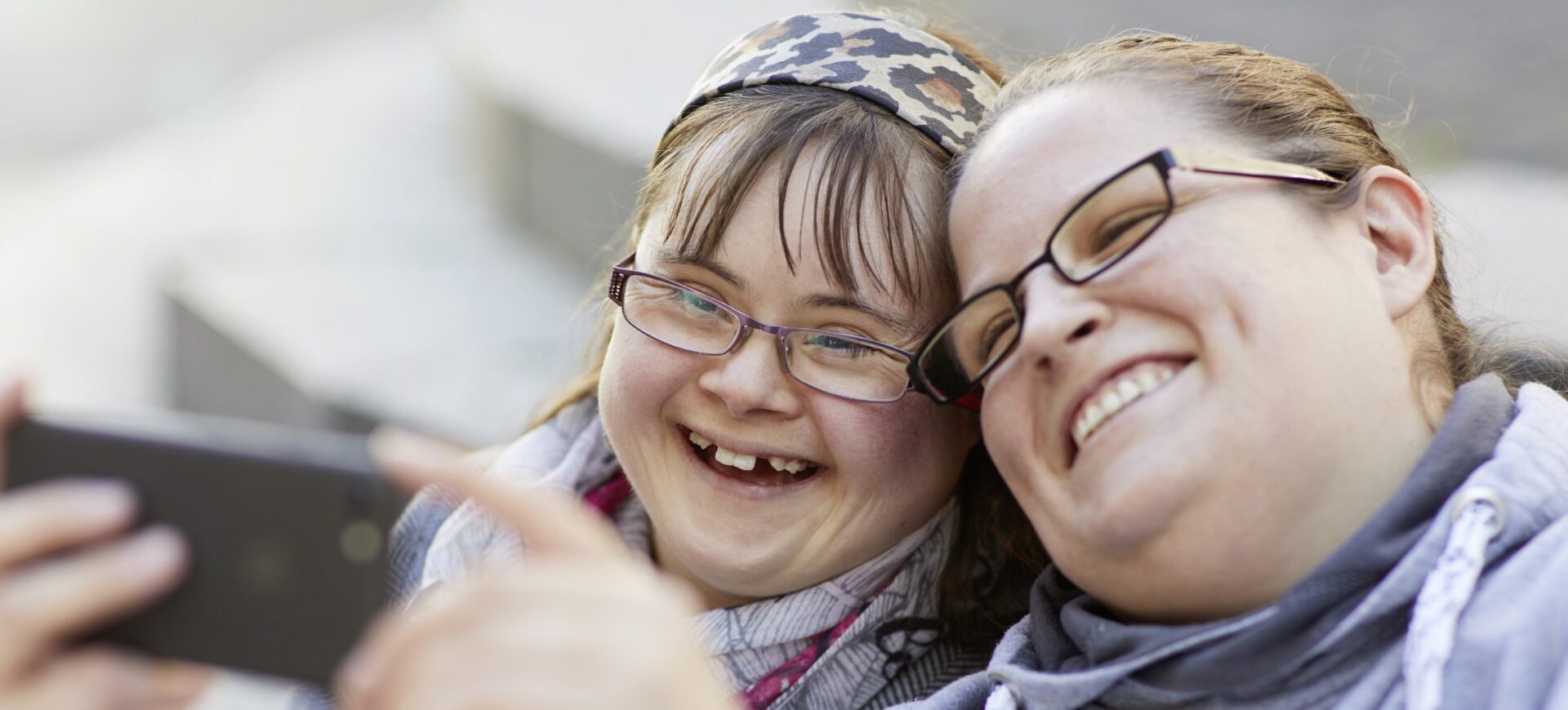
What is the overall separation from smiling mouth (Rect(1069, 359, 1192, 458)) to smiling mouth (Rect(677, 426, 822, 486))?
21.4 inches

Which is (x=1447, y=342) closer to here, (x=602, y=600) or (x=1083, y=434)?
(x=1083, y=434)

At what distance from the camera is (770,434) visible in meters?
2.08

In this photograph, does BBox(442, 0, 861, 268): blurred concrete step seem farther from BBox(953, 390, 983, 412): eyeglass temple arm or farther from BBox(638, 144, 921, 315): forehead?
BBox(953, 390, 983, 412): eyeglass temple arm

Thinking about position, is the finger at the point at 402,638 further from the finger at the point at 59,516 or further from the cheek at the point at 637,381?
the cheek at the point at 637,381

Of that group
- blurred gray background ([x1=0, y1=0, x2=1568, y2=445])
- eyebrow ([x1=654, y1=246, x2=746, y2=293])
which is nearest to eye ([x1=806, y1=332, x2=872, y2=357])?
eyebrow ([x1=654, y1=246, x2=746, y2=293])

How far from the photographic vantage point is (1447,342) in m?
1.92

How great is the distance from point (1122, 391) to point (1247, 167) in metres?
0.32

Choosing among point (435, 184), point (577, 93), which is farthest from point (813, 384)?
point (435, 184)

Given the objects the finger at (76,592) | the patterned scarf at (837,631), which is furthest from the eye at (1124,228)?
Result: the finger at (76,592)

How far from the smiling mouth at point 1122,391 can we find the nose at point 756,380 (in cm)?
51

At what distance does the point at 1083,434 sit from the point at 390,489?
850mm

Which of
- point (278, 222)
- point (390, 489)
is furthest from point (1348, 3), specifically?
point (390, 489)

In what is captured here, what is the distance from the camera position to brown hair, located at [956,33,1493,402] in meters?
1.80

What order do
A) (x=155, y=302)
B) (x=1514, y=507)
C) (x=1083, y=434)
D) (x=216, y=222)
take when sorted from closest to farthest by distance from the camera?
1. (x=1514, y=507)
2. (x=1083, y=434)
3. (x=155, y=302)
4. (x=216, y=222)
